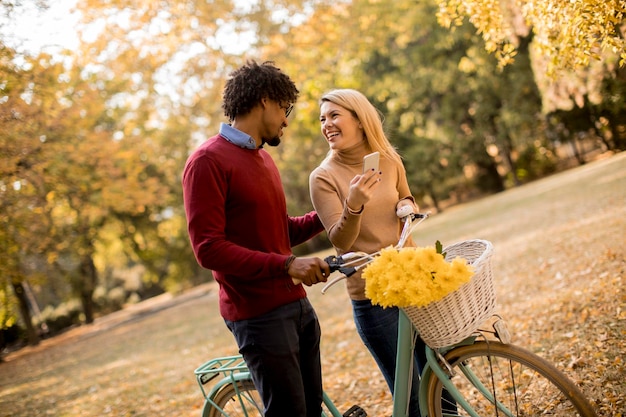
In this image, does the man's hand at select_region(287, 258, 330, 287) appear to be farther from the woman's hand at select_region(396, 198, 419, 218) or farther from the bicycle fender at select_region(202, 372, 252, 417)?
the bicycle fender at select_region(202, 372, 252, 417)

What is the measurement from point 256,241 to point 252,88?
679 millimetres

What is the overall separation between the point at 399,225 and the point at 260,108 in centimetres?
101

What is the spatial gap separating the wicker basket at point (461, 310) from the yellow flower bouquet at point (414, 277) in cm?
6

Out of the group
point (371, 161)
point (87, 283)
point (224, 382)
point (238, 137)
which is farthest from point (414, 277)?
point (87, 283)

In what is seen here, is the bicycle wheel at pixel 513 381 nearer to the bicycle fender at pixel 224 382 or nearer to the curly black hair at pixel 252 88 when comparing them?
the bicycle fender at pixel 224 382

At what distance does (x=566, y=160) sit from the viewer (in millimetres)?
30328

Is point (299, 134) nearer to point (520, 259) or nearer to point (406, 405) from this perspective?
point (520, 259)

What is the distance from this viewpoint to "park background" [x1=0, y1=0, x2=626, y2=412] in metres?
10.4

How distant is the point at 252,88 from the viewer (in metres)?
2.57

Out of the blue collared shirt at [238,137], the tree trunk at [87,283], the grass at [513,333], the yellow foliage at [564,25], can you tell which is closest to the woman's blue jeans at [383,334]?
the blue collared shirt at [238,137]

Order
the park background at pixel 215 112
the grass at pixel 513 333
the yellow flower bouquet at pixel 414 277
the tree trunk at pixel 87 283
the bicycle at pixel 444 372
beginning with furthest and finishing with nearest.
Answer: the tree trunk at pixel 87 283
the park background at pixel 215 112
the grass at pixel 513 333
the bicycle at pixel 444 372
the yellow flower bouquet at pixel 414 277

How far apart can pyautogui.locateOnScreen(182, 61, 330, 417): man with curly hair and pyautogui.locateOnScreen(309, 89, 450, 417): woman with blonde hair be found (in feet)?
1.09

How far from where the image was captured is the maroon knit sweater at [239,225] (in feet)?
7.66

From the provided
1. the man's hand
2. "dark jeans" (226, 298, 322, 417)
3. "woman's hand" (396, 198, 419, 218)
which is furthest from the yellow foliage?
"dark jeans" (226, 298, 322, 417)
